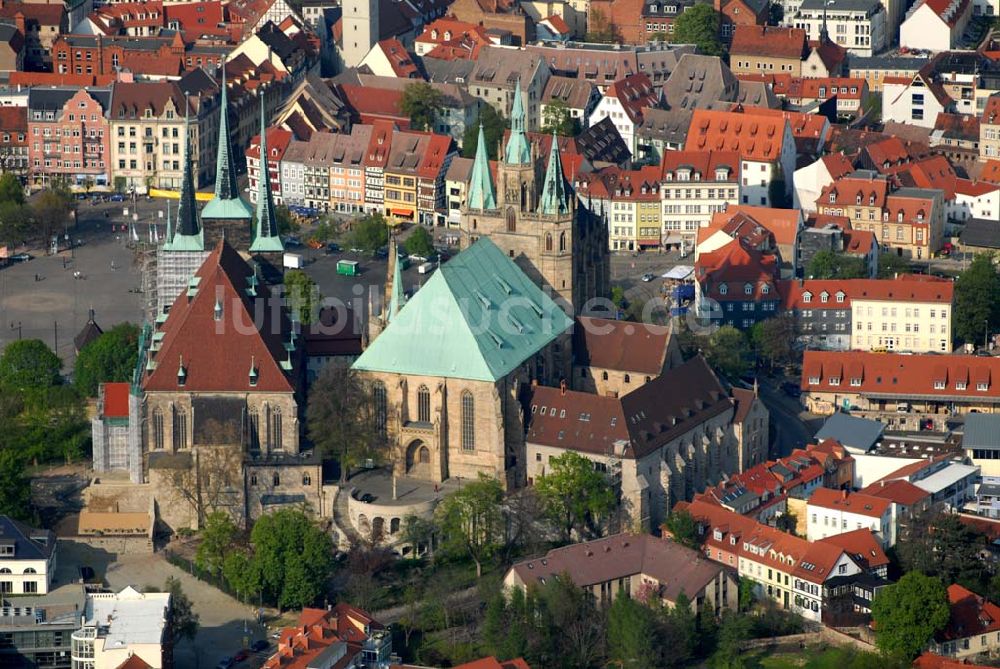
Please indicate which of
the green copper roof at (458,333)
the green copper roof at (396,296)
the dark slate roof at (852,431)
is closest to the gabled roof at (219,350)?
the green copper roof at (458,333)

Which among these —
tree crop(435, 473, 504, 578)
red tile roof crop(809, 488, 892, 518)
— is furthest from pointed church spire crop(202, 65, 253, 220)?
red tile roof crop(809, 488, 892, 518)

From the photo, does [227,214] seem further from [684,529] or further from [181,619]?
[684,529]

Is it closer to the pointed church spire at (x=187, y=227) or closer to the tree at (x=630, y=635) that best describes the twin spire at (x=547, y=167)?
the pointed church spire at (x=187, y=227)

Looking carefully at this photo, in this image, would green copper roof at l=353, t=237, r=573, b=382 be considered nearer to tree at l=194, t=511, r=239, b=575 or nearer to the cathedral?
the cathedral

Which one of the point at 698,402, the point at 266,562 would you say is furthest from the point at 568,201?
the point at 266,562

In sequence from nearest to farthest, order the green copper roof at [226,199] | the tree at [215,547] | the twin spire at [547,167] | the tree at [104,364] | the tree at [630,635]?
the tree at [630,635]
the tree at [215,547]
the twin spire at [547,167]
the tree at [104,364]
the green copper roof at [226,199]

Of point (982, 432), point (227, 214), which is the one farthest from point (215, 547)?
point (982, 432)
